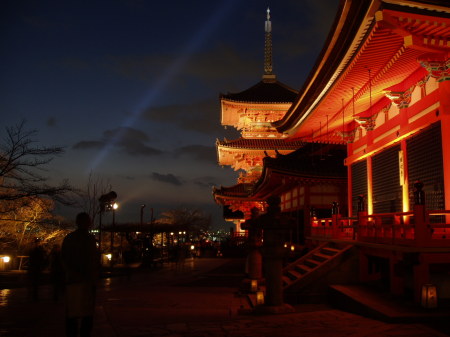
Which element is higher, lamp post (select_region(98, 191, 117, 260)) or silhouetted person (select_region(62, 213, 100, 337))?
lamp post (select_region(98, 191, 117, 260))

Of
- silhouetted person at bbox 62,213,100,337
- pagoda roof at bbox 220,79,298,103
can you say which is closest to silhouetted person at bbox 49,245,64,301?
silhouetted person at bbox 62,213,100,337

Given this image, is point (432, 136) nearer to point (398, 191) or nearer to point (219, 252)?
point (398, 191)

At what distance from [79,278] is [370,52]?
780cm

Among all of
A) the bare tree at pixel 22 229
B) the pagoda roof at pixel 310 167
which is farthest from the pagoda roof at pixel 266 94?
the bare tree at pixel 22 229

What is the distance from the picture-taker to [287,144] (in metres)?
35.3

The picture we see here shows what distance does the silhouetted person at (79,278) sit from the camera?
211 inches

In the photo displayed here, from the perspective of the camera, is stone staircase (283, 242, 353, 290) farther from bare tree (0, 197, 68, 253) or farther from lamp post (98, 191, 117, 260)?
bare tree (0, 197, 68, 253)

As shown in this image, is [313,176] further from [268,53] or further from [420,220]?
[268,53]

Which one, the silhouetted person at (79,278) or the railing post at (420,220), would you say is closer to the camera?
the silhouetted person at (79,278)

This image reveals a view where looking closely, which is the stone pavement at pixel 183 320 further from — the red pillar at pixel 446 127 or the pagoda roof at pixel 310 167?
the pagoda roof at pixel 310 167

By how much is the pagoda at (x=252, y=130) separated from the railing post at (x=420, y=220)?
25.5 meters

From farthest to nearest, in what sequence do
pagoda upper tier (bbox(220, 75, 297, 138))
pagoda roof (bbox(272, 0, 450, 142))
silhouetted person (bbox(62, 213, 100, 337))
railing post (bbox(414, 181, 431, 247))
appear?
pagoda upper tier (bbox(220, 75, 297, 138)) → railing post (bbox(414, 181, 431, 247)) → pagoda roof (bbox(272, 0, 450, 142)) → silhouetted person (bbox(62, 213, 100, 337))

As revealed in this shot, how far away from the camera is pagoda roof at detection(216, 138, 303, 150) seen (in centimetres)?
3525

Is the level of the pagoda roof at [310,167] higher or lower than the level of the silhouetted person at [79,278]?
higher
